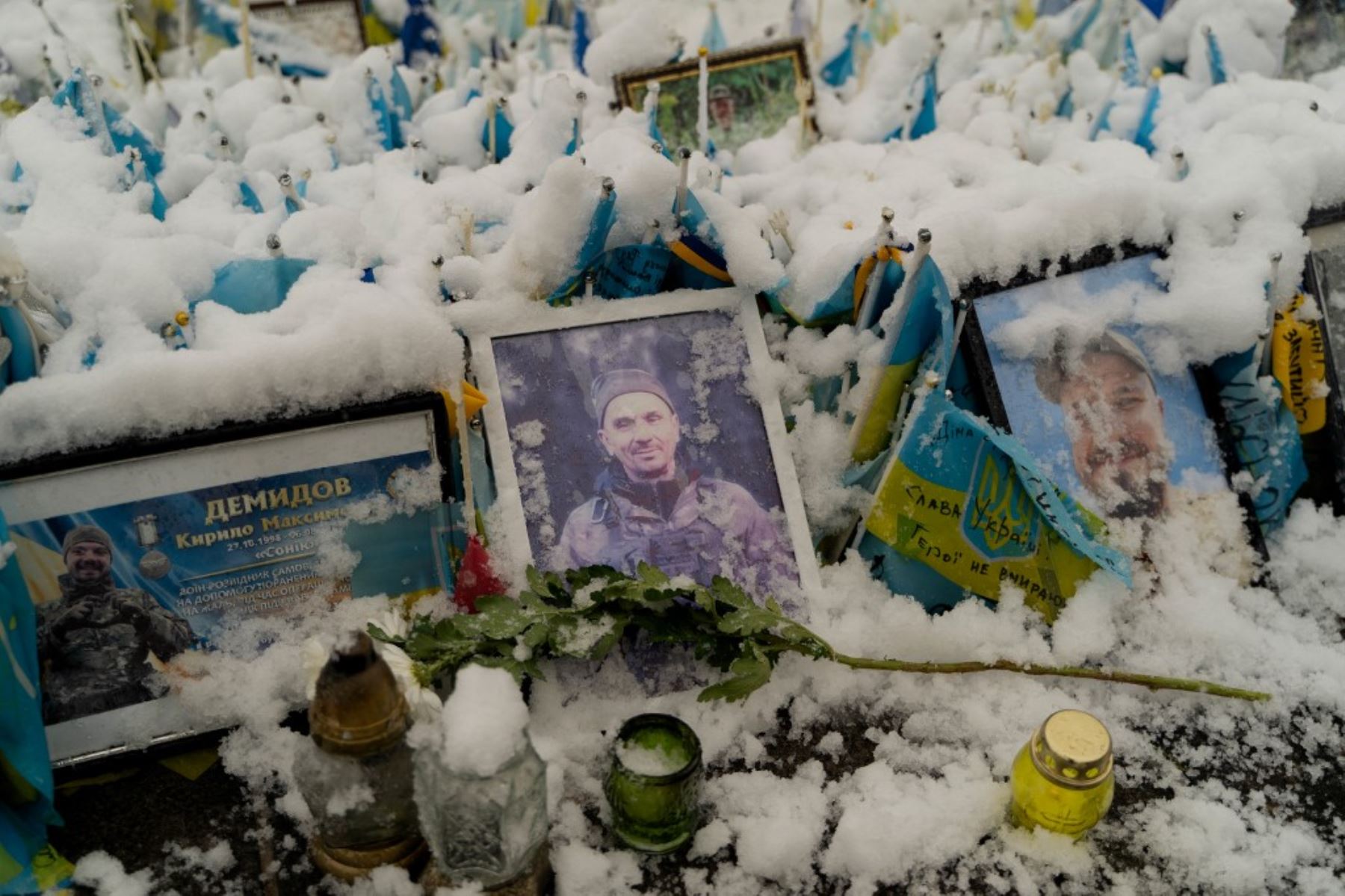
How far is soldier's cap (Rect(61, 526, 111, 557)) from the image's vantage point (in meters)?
1.17

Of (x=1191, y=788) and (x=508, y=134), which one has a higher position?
(x=508, y=134)

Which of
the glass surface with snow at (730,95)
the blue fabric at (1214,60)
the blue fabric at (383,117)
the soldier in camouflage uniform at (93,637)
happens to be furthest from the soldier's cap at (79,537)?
the blue fabric at (1214,60)

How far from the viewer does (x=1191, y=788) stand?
3.94 feet

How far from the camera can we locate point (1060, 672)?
4.19 feet

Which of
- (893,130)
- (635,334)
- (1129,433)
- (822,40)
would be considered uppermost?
(822,40)

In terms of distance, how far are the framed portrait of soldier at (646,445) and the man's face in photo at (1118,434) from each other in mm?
407

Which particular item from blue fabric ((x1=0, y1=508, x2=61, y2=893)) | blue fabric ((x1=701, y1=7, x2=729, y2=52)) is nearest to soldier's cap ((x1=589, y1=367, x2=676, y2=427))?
blue fabric ((x1=0, y1=508, x2=61, y2=893))

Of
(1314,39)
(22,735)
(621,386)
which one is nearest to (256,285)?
(621,386)

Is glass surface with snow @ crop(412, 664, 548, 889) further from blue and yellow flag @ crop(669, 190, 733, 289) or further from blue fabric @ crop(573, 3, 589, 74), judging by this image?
blue fabric @ crop(573, 3, 589, 74)

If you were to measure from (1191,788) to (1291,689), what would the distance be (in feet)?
0.75

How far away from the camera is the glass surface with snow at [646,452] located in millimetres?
1323

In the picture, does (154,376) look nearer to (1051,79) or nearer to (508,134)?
(508,134)

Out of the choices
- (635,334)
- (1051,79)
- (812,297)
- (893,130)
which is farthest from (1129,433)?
(1051,79)

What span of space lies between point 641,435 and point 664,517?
4.3 inches
